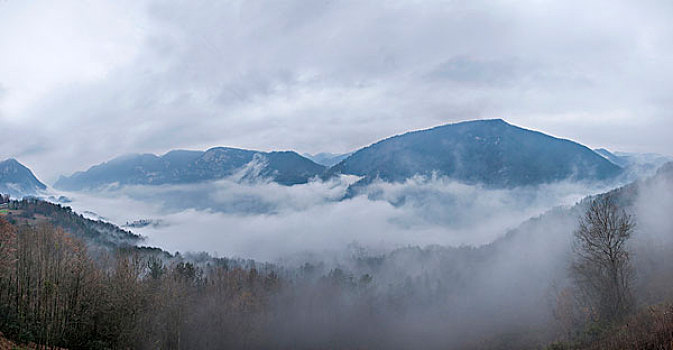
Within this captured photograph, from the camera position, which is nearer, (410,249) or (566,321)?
(566,321)

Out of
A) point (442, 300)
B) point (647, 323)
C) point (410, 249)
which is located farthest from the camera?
point (410, 249)

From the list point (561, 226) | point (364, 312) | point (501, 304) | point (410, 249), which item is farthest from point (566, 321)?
point (410, 249)

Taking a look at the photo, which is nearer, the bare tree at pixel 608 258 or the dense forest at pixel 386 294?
the bare tree at pixel 608 258

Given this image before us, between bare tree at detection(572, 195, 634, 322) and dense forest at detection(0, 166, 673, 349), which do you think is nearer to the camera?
bare tree at detection(572, 195, 634, 322)

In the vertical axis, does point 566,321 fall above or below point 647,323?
below

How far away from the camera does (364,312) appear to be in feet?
408

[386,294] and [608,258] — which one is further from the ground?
[608,258]

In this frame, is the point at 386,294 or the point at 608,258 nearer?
the point at 608,258

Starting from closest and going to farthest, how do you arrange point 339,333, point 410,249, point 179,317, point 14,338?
point 14,338 → point 179,317 → point 339,333 → point 410,249

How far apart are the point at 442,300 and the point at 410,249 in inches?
2567

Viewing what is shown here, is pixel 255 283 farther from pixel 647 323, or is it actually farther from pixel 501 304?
pixel 647 323

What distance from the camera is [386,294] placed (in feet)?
443

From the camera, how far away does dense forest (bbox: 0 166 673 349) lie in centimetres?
3481

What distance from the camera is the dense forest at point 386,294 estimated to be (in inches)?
1371
